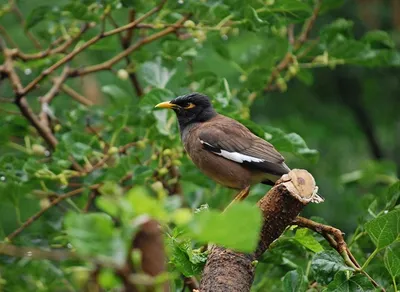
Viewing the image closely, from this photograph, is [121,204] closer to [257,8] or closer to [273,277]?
[273,277]

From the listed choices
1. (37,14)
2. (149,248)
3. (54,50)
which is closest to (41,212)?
(54,50)

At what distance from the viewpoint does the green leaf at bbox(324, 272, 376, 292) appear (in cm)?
365

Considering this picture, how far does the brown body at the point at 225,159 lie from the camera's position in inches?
207

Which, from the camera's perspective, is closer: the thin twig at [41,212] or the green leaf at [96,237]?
the green leaf at [96,237]

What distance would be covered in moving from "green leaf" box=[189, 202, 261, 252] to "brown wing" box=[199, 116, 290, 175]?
9.59 ft

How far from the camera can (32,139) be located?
5.91 meters

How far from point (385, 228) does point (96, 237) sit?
74.5 inches

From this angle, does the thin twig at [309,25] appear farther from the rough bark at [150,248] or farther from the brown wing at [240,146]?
the rough bark at [150,248]

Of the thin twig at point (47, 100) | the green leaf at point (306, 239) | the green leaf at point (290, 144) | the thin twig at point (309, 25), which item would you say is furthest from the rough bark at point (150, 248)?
the thin twig at point (309, 25)

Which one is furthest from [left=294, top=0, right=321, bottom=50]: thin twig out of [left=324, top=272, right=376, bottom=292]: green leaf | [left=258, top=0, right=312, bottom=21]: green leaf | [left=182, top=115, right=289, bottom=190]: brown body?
[left=324, top=272, right=376, bottom=292]: green leaf

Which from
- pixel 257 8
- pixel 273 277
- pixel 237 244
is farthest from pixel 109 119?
pixel 237 244

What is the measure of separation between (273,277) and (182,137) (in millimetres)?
1332

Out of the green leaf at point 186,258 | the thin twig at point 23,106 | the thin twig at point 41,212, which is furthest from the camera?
the thin twig at point 23,106

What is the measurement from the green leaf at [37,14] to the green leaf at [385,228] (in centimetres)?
309
